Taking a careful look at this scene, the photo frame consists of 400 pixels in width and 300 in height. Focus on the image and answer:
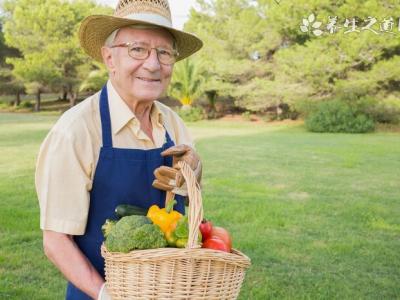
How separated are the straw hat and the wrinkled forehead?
0.07ft

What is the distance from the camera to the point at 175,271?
1.49 metres

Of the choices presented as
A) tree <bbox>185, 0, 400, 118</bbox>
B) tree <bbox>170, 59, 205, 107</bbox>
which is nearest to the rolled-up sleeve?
tree <bbox>185, 0, 400, 118</bbox>

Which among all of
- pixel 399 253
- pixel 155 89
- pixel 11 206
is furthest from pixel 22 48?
pixel 155 89

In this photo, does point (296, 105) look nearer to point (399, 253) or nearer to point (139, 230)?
point (399, 253)

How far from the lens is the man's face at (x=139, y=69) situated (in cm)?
191

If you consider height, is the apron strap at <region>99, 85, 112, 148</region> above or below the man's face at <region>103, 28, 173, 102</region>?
below

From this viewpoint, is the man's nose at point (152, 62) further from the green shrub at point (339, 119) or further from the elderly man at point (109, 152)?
the green shrub at point (339, 119)

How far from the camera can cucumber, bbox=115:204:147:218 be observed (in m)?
1.77

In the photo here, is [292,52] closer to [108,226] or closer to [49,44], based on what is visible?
[49,44]

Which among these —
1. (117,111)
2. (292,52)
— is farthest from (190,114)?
(117,111)

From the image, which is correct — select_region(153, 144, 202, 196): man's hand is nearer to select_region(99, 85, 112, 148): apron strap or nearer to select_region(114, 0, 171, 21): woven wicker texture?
select_region(99, 85, 112, 148): apron strap

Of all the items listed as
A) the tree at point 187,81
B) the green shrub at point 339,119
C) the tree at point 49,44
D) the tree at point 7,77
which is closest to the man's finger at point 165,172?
the green shrub at point 339,119

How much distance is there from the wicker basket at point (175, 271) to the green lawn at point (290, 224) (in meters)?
3.00

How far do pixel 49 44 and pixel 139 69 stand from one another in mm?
36957
